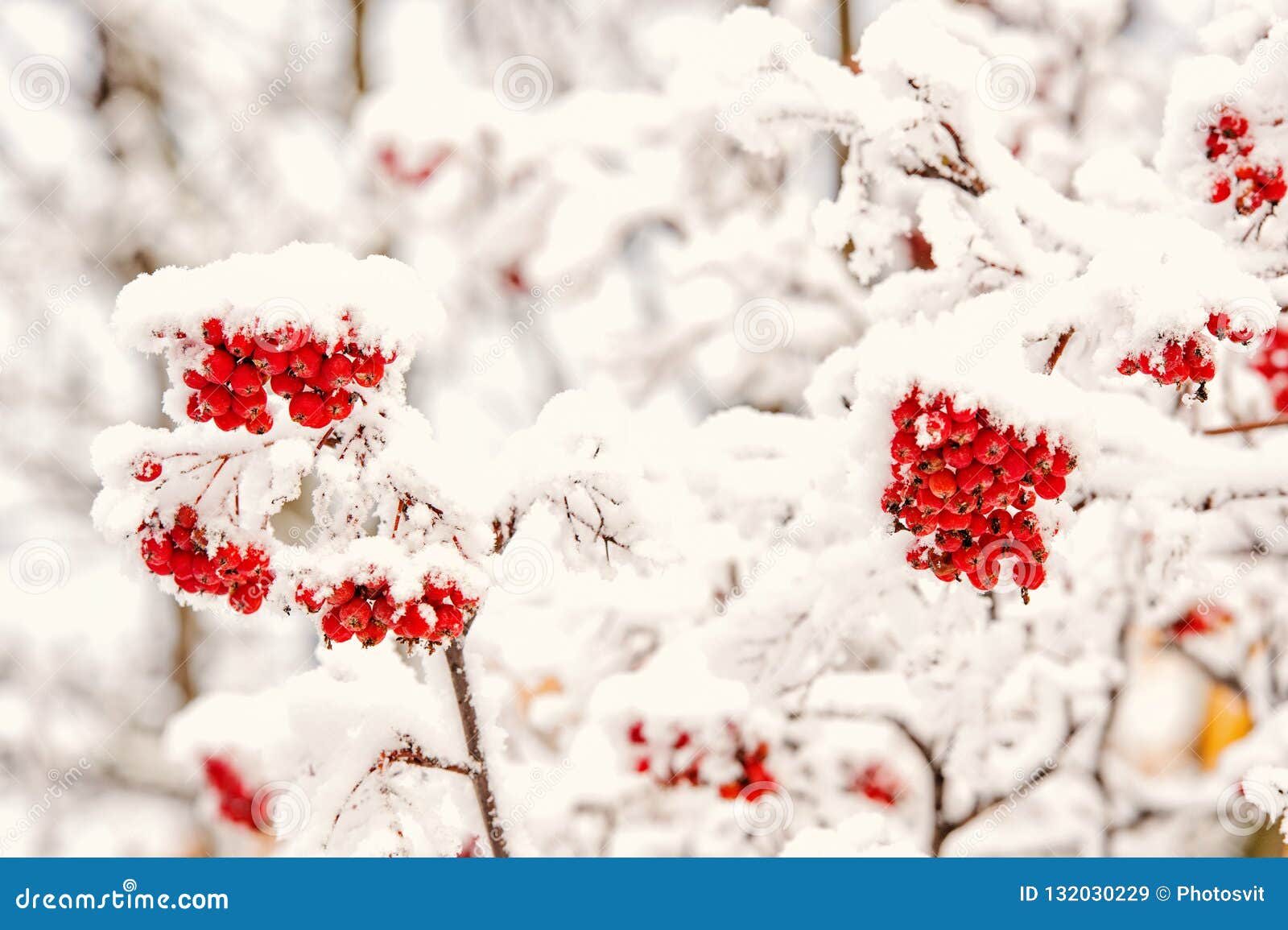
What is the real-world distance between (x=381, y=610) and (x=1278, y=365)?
3.34 meters

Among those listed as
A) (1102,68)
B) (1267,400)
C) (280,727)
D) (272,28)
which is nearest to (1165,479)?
(1267,400)

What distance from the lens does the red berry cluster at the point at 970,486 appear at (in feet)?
4.79

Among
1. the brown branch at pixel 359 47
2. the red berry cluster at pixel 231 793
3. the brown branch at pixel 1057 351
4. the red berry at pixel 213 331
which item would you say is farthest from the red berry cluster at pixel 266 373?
the brown branch at pixel 359 47

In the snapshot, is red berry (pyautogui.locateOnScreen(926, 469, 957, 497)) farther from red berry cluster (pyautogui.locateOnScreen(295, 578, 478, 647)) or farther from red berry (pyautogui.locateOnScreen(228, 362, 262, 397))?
red berry (pyautogui.locateOnScreen(228, 362, 262, 397))

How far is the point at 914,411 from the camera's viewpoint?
1517 millimetres

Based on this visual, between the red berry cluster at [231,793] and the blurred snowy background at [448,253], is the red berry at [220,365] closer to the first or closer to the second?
the blurred snowy background at [448,253]

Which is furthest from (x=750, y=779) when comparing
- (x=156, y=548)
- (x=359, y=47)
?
(x=359, y=47)

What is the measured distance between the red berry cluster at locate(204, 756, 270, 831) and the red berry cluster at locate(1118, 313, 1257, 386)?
3647mm

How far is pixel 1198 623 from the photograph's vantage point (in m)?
4.20

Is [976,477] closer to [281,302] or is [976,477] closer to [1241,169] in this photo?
[281,302]

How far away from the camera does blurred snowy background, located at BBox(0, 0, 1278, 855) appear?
411 cm

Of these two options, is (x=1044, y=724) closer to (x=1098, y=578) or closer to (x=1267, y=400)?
(x=1098, y=578)

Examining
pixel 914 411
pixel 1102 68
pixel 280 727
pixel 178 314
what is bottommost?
pixel 280 727
